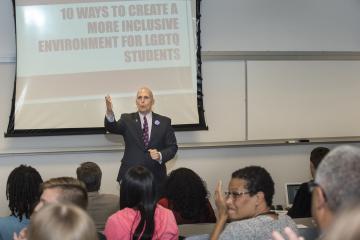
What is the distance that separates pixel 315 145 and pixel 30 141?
2909mm

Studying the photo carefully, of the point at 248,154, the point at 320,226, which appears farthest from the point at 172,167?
the point at 320,226

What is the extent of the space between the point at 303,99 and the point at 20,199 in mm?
3286

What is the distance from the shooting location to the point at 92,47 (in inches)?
175

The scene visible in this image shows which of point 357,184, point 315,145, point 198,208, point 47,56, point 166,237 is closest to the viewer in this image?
point 357,184

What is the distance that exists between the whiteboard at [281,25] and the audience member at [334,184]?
139 inches

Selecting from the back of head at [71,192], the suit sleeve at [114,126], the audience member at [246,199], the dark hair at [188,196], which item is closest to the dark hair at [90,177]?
the dark hair at [188,196]

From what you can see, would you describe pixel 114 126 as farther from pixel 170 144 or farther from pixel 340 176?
pixel 340 176

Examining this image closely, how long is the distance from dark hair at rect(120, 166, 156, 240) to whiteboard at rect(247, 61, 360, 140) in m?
2.71

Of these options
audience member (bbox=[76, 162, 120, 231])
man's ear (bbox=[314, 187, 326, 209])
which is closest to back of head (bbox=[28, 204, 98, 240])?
man's ear (bbox=[314, 187, 326, 209])

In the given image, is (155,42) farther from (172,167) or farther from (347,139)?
(347,139)

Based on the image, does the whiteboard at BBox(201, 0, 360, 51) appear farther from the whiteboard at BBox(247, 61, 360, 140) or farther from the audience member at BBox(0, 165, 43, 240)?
the audience member at BBox(0, 165, 43, 240)

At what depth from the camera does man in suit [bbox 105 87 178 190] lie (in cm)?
375

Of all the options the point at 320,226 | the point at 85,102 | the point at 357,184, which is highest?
the point at 85,102

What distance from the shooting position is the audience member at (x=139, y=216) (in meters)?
2.16
